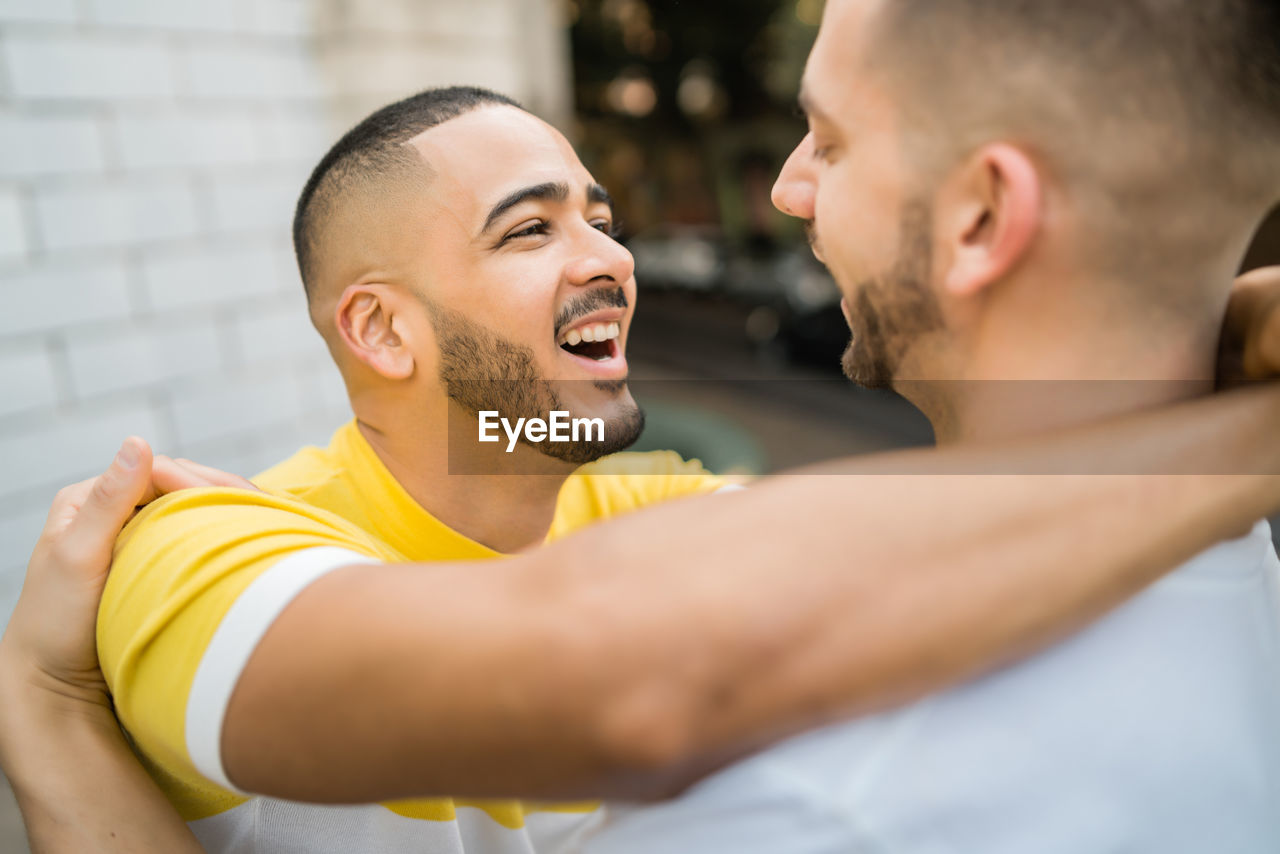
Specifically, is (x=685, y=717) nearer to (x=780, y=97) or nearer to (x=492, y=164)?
(x=492, y=164)

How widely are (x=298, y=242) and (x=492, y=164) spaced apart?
682 mm

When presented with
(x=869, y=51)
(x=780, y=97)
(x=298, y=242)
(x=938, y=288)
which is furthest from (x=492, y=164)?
(x=780, y=97)

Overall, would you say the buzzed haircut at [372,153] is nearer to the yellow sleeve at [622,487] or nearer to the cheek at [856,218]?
the yellow sleeve at [622,487]

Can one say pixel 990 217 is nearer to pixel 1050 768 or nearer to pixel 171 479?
pixel 1050 768

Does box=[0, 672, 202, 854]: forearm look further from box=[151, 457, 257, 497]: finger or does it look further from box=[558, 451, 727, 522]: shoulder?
box=[558, 451, 727, 522]: shoulder

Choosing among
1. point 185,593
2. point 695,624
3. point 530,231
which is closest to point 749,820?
point 695,624

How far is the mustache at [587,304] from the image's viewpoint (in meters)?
2.02

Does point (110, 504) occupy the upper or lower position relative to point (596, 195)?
lower

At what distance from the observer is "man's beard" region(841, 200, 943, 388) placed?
1.12m

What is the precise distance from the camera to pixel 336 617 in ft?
2.93

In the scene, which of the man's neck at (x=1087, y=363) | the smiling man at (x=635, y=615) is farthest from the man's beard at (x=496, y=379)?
the man's neck at (x=1087, y=363)

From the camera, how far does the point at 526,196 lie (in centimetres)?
197

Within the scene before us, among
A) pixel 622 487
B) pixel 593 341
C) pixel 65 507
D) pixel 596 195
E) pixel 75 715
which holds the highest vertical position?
pixel 596 195

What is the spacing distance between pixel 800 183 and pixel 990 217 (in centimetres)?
40
